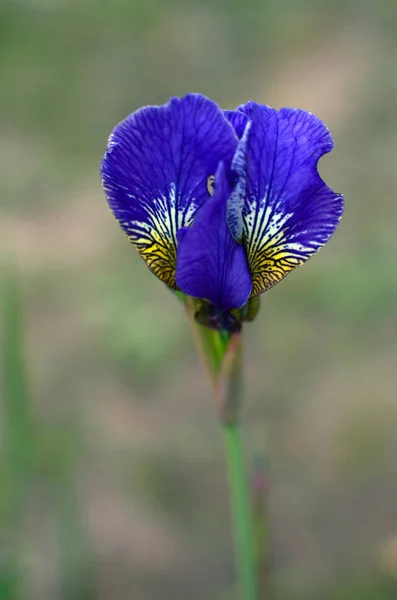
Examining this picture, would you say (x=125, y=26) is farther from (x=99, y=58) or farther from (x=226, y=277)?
(x=226, y=277)

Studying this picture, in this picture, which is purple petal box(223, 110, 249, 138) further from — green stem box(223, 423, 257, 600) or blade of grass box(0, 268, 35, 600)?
blade of grass box(0, 268, 35, 600)

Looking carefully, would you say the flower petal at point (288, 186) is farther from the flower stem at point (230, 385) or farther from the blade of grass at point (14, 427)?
the blade of grass at point (14, 427)

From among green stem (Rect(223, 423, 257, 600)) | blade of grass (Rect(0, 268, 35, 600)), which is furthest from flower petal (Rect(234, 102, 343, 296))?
blade of grass (Rect(0, 268, 35, 600))

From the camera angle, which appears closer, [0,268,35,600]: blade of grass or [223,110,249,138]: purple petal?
[223,110,249,138]: purple petal

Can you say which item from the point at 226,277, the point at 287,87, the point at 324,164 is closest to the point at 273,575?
the point at 226,277

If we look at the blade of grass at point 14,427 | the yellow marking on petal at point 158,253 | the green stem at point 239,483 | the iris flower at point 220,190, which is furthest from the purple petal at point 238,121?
the blade of grass at point 14,427

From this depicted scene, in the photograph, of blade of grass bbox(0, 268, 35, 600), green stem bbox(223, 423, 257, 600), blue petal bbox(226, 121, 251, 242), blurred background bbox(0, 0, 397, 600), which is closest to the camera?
blue petal bbox(226, 121, 251, 242)

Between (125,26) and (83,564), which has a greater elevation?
(125,26)

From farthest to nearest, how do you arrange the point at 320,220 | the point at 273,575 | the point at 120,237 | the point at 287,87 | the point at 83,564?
the point at 287,87
the point at 120,237
the point at 273,575
the point at 83,564
the point at 320,220
